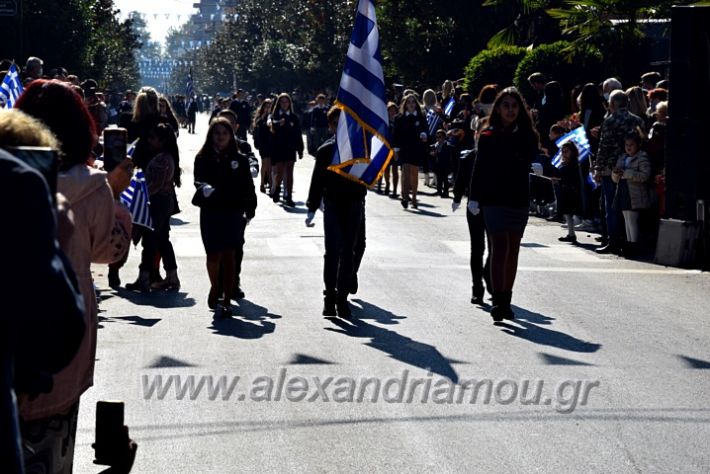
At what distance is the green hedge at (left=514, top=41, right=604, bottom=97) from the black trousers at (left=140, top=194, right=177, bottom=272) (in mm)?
13093

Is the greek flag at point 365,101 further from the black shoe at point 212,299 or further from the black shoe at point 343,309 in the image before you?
the black shoe at point 212,299

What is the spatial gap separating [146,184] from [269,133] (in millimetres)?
11184

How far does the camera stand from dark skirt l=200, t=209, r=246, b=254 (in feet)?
37.4

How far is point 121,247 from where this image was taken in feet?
15.8

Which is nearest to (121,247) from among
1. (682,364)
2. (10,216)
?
(10,216)

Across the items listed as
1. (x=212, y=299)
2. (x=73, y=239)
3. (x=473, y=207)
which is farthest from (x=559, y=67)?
(x=73, y=239)

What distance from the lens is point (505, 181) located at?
1080cm

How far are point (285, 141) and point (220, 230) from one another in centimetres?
1187

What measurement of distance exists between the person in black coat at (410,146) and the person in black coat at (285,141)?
168 centimetres

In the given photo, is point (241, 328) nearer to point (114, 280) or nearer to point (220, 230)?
point (220, 230)

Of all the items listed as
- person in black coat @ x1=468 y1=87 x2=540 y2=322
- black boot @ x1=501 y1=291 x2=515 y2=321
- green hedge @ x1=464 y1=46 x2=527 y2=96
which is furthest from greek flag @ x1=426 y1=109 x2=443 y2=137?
black boot @ x1=501 y1=291 x2=515 y2=321

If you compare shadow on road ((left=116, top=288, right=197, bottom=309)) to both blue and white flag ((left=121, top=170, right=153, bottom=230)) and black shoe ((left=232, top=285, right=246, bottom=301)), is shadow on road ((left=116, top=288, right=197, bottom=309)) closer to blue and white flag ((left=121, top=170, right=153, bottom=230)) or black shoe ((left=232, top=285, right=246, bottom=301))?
black shoe ((left=232, top=285, right=246, bottom=301))

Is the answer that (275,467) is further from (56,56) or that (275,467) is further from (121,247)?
(56,56)

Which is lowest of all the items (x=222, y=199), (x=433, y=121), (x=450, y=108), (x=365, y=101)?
(x=222, y=199)
